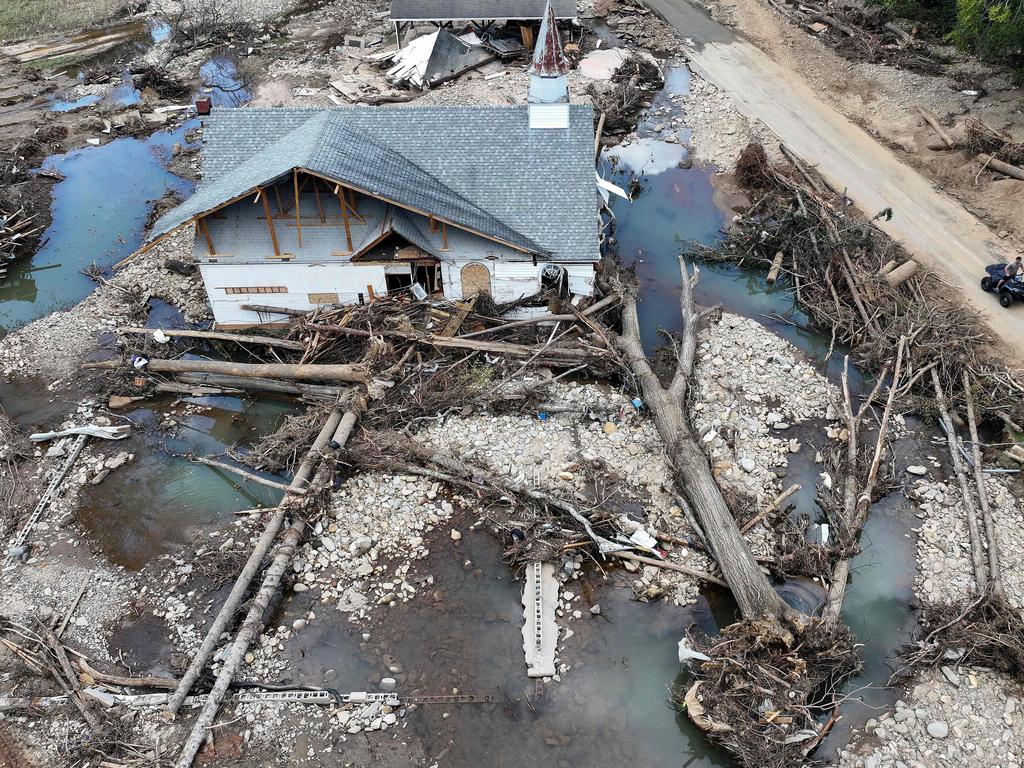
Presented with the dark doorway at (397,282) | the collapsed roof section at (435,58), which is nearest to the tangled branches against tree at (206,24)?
the collapsed roof section at (435,58)

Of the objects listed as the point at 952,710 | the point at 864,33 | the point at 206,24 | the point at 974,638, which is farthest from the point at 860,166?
the point at 206,24

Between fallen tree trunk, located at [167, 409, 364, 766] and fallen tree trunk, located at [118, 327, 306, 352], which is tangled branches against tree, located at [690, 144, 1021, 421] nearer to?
fallen tree trunk, located at [118, 327, 306, 352]

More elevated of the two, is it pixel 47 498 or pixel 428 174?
pixel 428 174

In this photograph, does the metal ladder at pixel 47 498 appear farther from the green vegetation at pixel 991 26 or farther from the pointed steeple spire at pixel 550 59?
the green vegetation at pixel 991 26

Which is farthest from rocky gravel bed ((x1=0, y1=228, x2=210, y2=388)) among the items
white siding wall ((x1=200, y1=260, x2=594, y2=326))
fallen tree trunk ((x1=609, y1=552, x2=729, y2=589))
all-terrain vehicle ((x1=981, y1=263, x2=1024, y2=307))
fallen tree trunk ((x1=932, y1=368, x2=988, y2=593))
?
all-terrain vehicle ((x1=981, y1=263, x2=1024, y2=307))

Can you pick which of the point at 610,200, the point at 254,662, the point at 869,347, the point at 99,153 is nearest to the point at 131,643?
the point at 254,662

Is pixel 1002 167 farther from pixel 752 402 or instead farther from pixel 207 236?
pixel 207 236
